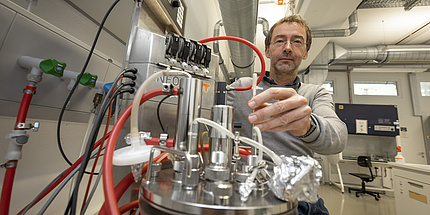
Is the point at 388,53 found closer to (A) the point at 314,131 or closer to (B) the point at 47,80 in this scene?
(A) the point at 314,131

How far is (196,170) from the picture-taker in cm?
28

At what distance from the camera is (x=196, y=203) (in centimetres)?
23

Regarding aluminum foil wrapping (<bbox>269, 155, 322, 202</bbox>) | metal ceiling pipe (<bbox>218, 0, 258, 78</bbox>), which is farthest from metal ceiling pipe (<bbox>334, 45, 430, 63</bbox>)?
aluminum foil wrapping (<bbox>269, 155, 322, 202</bbox>)

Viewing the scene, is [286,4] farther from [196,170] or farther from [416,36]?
[416,36]

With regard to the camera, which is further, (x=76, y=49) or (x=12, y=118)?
(x=76, y=49)

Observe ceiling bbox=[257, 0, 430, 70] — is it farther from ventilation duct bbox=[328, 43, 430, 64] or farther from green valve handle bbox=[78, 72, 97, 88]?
green valve handle bbox=[78, 72, 97, 88]

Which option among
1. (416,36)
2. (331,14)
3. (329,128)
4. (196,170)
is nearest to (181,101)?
(196,170)

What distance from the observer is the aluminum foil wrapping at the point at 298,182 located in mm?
250

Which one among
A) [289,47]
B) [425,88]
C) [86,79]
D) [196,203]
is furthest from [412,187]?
[425,88]

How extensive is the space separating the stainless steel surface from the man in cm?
19

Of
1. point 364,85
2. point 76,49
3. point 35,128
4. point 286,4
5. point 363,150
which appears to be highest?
point 286,4

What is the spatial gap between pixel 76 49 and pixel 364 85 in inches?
237

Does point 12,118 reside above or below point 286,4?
below

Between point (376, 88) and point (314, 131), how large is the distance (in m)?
5.69
